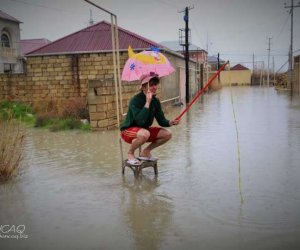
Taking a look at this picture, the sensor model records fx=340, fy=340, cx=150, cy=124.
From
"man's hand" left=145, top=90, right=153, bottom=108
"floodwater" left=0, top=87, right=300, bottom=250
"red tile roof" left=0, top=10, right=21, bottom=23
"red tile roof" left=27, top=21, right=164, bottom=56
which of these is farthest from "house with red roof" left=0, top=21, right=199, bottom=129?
"red tile roof" left=0, top=10, right=21, bottom=23

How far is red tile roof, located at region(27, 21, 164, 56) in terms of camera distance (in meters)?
17.9

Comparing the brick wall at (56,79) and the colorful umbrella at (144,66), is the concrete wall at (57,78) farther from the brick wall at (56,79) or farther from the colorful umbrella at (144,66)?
the colorful umbrella at (144,66)

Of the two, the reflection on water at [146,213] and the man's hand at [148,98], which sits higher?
the man's hand at [148,98]

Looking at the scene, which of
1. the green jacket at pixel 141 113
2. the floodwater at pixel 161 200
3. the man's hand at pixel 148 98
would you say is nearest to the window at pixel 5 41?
the floodwater at pixel 161 200

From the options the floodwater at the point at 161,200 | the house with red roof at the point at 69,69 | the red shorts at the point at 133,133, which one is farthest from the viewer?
the house with red roof at the point at 69,69

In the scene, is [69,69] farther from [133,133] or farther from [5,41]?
[5,41]

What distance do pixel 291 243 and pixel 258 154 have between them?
3720mm

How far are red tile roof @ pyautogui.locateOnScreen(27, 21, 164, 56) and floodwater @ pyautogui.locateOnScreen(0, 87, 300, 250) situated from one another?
1146 centimetres

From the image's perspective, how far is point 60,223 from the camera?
3.50m

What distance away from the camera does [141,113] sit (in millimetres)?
4703

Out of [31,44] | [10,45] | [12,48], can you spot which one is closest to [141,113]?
[12,48]

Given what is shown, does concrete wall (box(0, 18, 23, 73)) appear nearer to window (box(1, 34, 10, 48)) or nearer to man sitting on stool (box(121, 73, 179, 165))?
→ window (box(1, 34, 10, 48))

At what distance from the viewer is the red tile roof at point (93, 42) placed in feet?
58.9

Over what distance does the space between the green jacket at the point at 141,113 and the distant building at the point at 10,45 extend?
96.8 ft
